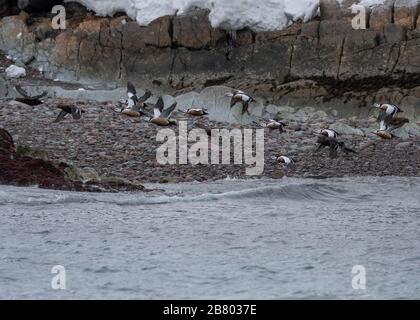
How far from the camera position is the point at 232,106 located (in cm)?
1802

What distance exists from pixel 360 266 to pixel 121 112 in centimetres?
936

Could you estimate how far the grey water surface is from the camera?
8203 mm

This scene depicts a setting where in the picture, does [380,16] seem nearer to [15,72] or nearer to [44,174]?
[15,72]

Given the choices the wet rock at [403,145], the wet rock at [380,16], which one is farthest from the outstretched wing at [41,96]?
the wet rock at [403,145]

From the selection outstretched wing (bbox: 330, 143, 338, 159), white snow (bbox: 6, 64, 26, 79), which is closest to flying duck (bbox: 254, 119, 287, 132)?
outstretched wing (bbox: 330, 143, 338, 159)

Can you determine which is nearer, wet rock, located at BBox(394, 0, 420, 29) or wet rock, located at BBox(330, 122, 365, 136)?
wet rock, located at BBox(330, 122, 365, 136)

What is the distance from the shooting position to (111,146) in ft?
51.5

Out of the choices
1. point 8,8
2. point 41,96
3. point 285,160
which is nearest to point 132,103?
point 41,96

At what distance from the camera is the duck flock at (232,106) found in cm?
1596

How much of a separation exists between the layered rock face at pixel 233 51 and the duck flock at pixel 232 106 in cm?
84

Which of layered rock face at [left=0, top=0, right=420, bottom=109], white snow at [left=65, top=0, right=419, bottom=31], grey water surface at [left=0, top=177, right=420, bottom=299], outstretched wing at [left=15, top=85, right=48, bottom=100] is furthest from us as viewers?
white snow at [left=65, top=0, right=419, bottom=31]

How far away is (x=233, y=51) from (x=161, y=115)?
2.97 metres

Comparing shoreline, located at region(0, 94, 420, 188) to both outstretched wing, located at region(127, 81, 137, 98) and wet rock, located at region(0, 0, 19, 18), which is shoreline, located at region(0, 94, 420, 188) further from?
wet rock, located at region(0, 0, 19, 18)
